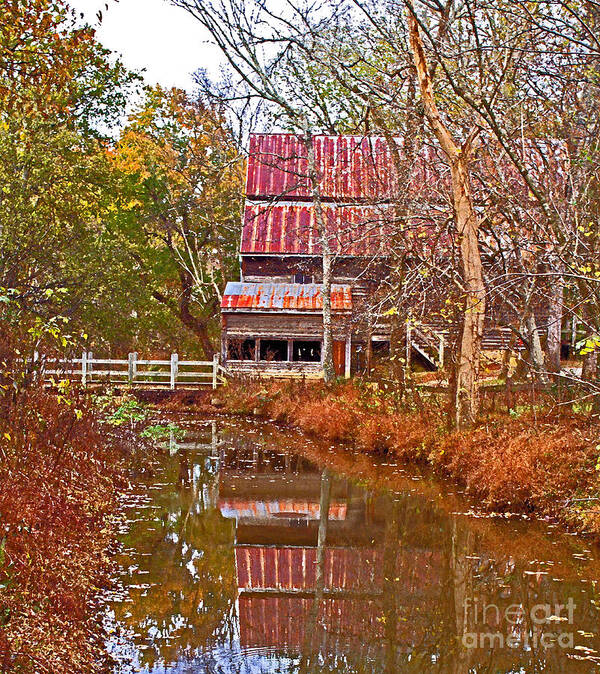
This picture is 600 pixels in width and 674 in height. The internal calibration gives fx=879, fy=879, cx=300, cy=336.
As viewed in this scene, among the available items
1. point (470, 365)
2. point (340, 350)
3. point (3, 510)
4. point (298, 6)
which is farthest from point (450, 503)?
point (340, 350)

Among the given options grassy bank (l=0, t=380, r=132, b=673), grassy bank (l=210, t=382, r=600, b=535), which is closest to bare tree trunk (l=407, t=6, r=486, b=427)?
grassy bank (l=210, t=382, r=600, b=535)

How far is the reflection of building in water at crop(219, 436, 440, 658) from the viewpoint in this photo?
770 cm

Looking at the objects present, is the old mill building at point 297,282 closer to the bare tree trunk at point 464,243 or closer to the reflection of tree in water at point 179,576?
the bare tree trunk at point 464,243

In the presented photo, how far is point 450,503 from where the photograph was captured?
13508 mm

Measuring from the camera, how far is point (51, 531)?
8.66 meters

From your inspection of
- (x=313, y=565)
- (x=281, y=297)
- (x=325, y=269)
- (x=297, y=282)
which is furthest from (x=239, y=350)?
(x=313, y=565)

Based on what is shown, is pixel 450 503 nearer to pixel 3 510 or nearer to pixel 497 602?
pixel 497 602

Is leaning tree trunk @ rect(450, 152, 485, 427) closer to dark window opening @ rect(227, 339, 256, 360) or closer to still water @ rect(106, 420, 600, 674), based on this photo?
still water @ rect(106, 420, 600, 674)

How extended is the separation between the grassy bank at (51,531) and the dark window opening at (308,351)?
71.4ft

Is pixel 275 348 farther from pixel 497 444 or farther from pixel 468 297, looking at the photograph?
pixel 497 444

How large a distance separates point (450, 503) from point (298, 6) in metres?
16.5

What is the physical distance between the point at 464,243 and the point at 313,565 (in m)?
7.48

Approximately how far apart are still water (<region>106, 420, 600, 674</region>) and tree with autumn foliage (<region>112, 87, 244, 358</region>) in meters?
25.3
